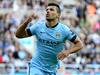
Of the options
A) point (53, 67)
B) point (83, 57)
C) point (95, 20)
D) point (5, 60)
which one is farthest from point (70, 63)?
point (53, 67)

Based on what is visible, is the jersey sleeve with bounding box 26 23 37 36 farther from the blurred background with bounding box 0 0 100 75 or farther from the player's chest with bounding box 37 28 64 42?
the blurred background with bounding box 0 0 100 75

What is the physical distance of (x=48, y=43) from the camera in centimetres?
994

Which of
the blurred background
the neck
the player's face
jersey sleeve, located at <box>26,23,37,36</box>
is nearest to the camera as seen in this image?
the player's face

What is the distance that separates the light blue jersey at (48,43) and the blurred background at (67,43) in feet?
24.6

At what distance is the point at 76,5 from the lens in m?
23.8

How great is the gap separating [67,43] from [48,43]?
10.8 meters

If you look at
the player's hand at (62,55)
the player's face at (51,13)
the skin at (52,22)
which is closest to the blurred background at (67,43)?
the skin at (52,22)

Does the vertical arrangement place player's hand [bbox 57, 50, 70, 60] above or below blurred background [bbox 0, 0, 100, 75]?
above

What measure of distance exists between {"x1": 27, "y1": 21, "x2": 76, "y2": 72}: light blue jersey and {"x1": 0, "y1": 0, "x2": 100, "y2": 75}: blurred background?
7504 mm

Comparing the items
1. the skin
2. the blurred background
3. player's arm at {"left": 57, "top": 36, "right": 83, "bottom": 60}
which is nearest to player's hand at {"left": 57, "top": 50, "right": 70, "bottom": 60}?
player's arm at {"left": 57, "top": 36, "right": 83, "bottom": 60}

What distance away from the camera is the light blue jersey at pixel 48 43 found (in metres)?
9.95

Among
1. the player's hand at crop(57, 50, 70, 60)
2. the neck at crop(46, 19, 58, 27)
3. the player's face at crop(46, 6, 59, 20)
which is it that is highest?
the player's face at crop(46, 6, 59, 20)

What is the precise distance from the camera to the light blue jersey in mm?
9945

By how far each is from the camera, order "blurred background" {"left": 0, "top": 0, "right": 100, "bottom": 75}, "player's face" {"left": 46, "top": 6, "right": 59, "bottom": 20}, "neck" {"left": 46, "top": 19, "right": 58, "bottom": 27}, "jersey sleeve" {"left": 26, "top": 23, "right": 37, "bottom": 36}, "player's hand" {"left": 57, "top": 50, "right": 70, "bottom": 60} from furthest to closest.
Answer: "blurred background" {"left": 0, "top": 0, "right": 100, "bottom": 75} → "jersey sleeve" {"left": 26, "top": 23, "right": 37, "bottom": 36} → "neck" {"left": 46, "top": 19, "right": 58, "bottom": 27} → "player's face" {"left": 46, "top": 6, "right": 59, "bottom": 20} → "player's hand" {"left": 57, "top": 50, "right": 70, "bottom": 60}
